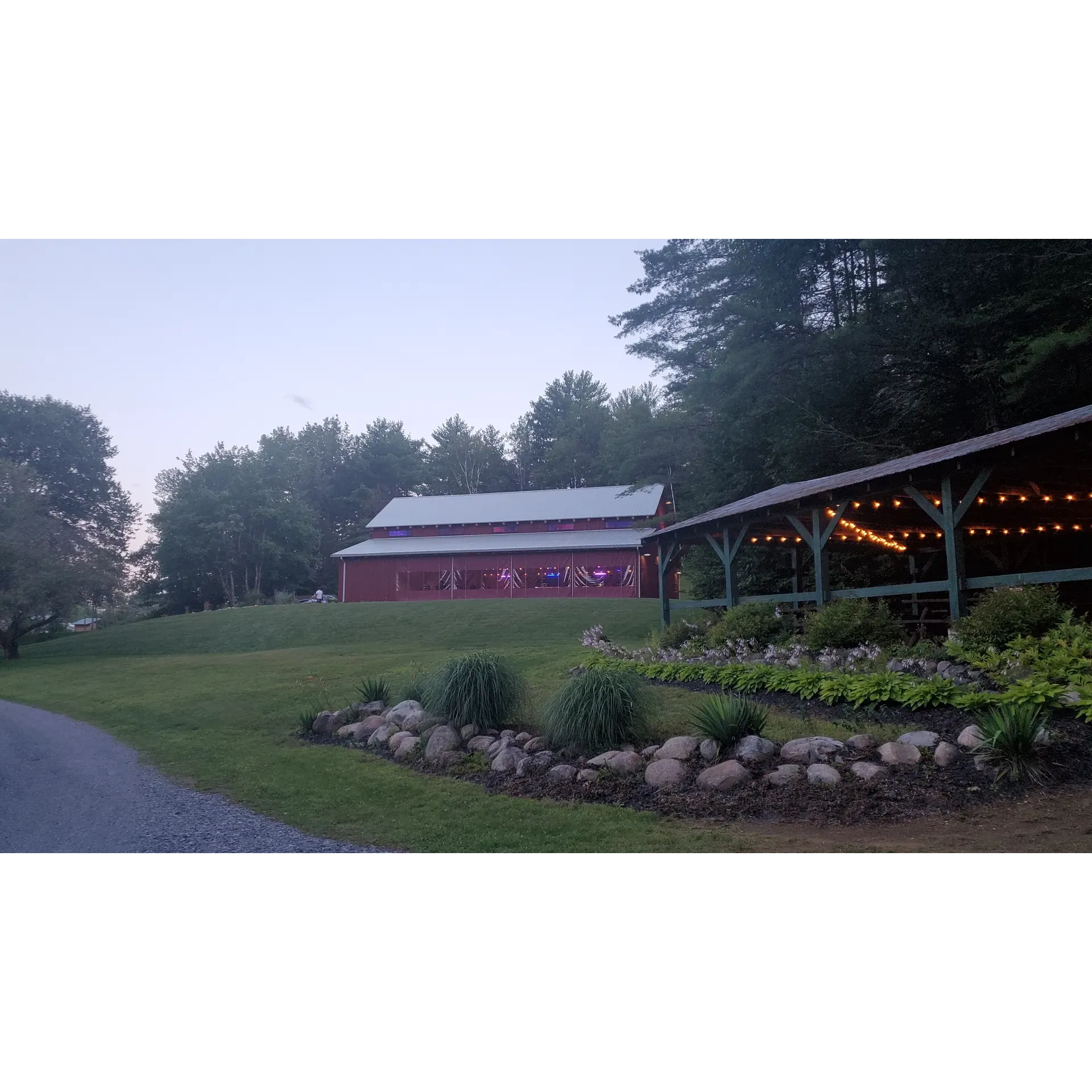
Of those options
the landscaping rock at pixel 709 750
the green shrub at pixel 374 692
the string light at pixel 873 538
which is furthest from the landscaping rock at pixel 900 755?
the string light at pixel 873 538

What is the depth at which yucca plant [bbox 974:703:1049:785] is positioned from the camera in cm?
503

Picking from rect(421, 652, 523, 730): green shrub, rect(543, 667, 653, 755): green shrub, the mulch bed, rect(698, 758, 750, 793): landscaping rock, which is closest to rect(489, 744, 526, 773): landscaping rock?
the mulch bed

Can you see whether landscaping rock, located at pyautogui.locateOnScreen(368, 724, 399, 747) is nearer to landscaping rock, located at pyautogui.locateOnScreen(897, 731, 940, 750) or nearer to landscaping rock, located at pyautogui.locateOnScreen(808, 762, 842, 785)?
landscaping rock, located at pyautogui.locateOnScreen(808, 762, 842, 785)

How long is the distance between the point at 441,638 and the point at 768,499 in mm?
4516

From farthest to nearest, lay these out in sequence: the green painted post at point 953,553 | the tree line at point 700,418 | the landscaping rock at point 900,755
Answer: the tree line at point 700,418 < the green painted post at point 953,553 < the landscaping rock at point 900,755

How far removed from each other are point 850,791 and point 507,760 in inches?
99.5

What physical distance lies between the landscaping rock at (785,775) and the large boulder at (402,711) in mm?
3155

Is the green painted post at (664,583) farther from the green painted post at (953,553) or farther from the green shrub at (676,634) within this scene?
the green painted post at (953,553)

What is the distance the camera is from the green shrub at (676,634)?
10266mm

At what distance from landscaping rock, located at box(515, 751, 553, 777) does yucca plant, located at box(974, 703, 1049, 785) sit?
3.04 meters
